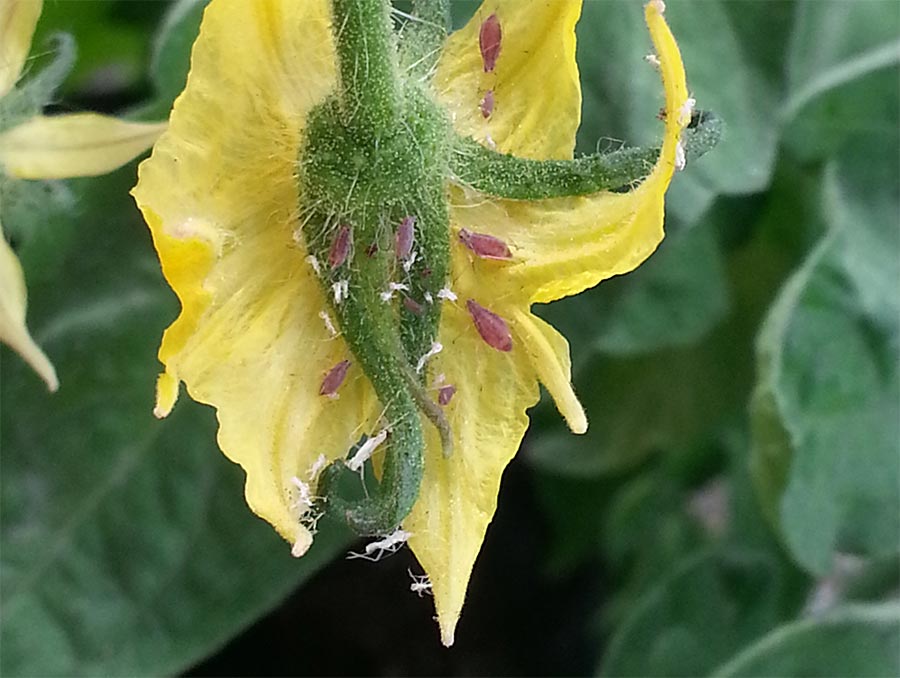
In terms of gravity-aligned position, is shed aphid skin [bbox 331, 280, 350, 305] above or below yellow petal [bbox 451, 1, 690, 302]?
below

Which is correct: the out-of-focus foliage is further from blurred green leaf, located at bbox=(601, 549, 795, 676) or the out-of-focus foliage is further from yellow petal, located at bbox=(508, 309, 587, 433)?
yellow petal, located at bbox=(508, 309, 587, 433)

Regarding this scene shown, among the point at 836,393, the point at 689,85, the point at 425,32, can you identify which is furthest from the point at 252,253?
the point at 836,393

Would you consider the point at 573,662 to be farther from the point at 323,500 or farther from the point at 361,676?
the point at 323,500

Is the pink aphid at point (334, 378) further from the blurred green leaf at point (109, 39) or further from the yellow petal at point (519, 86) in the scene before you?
the blurred green leaf at point (109, 39)

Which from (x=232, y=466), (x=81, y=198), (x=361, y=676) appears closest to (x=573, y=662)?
(x=361, y=676)

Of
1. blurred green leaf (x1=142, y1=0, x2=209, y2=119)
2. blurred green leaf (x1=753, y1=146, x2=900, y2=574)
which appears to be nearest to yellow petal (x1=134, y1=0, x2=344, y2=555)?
blurred green leaf (x1=142, y1=0, x2=209, y2=119)

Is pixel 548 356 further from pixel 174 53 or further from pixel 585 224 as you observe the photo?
pixel 174 53
